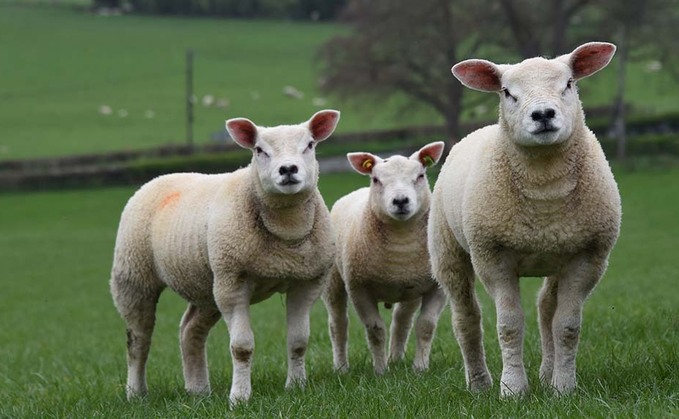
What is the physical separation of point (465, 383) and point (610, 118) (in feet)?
164

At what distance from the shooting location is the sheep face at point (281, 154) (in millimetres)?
7641

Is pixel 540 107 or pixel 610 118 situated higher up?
pixel 540 107

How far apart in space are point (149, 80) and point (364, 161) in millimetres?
64941

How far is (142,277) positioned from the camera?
29.1ft

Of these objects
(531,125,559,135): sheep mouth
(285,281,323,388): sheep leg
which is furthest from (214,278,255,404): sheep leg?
(531,125,559,135): sheep mouth

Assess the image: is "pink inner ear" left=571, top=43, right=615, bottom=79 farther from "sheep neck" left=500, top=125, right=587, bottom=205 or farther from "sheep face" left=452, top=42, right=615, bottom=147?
"sheep neck" left=500, top=125, right=587, bottom=205

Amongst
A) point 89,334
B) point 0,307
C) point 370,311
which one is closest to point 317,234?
point 370,311

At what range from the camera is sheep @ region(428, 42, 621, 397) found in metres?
6.40

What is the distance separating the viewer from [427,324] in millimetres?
8734

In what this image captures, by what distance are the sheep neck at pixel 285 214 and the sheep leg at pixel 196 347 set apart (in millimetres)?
1189

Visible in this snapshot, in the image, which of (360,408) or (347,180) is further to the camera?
(347,180)

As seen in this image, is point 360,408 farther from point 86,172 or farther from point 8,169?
point 8,169

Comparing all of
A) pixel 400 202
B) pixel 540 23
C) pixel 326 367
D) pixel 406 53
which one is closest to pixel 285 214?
pixel 400 202

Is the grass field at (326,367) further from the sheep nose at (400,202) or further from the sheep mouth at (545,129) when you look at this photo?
the sheep mouth at (545,129)
